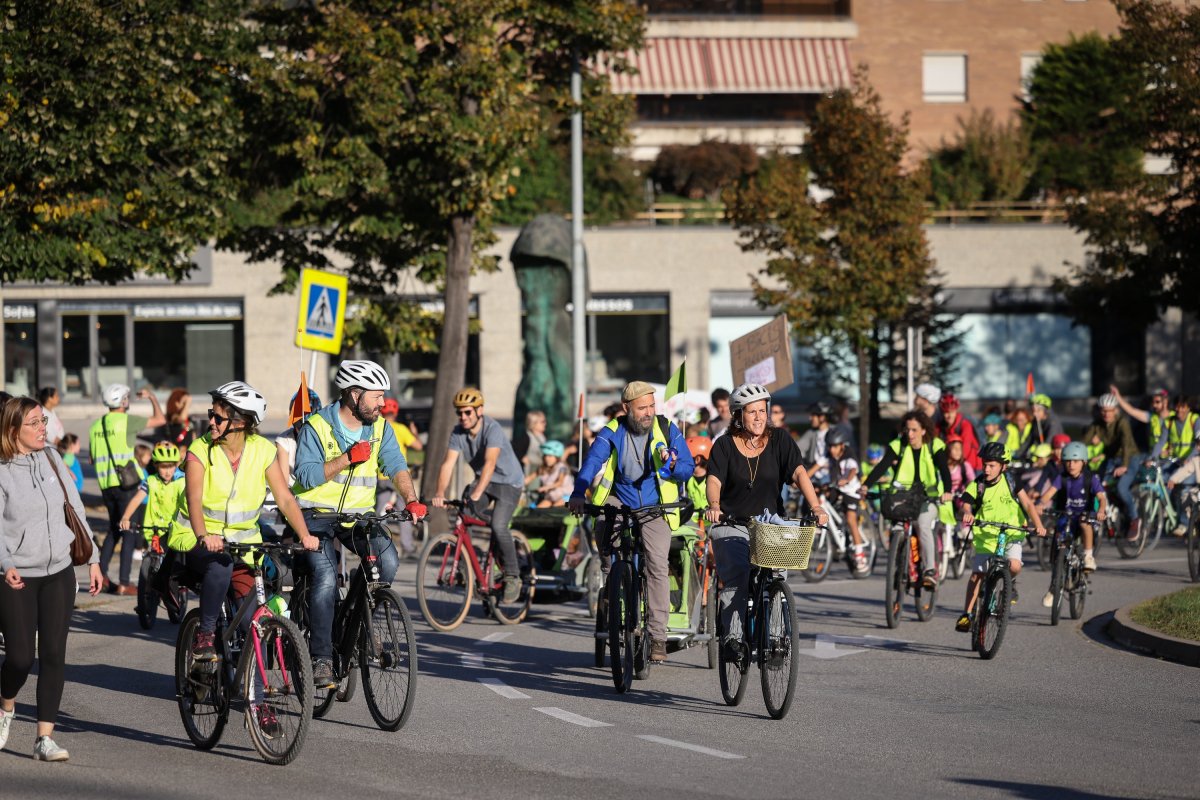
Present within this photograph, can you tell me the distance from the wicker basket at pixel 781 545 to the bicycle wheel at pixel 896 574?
13.4 ft

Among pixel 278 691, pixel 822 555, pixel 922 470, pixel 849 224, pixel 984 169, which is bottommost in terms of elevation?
pixel 822 555

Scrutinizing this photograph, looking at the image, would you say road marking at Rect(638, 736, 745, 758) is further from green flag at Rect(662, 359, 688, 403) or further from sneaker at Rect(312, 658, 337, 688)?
green flag at Rect(662, 359, 688, 403)

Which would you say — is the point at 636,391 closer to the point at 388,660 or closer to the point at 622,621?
the point at 622,621

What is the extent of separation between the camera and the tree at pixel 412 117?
19.2 metres

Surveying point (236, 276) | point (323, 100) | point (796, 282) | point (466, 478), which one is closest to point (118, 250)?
point (323, 100)

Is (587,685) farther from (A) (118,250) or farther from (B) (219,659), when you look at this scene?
(A) (118,250)

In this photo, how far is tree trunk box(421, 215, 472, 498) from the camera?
20.9 metres

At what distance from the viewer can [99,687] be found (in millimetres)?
10375

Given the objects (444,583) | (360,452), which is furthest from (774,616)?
(444,583)

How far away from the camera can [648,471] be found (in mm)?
10469

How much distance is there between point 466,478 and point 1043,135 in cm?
3291

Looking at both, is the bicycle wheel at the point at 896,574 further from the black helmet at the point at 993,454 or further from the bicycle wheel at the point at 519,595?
the bicycle wheel at the point at 519,595

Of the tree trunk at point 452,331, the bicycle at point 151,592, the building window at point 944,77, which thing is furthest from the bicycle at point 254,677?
the building window at point 944,77

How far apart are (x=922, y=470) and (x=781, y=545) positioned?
4.82 metres
